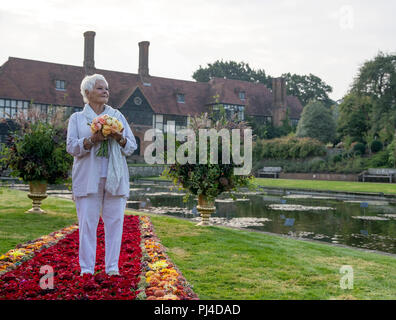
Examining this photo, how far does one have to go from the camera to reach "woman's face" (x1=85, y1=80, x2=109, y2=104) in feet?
14.4

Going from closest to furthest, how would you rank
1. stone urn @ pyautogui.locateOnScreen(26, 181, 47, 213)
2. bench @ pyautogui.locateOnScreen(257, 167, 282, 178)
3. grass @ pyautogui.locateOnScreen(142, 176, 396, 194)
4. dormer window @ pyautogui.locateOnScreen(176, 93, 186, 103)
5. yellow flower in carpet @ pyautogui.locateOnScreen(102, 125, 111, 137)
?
yellow flower in carpet @ pyautogui.locateOnScreen(102, 125, 111, 137), stone urn @ pyautogui.locateOnScreen(26, 181, 47, 213), grass @ pyautogui.locateOnScreen(142, 176, 396, 194), bench @ pyautogui.locateOnScreen(257, 167, 282, 178), dormer window @ pyautogui.locateOnScreen(176, 93, 186, 103)

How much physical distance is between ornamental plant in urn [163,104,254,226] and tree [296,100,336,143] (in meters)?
32.6

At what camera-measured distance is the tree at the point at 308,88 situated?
69000 mm

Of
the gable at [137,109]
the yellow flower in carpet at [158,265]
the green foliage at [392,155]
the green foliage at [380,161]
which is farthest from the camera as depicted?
the gable at [137,109]

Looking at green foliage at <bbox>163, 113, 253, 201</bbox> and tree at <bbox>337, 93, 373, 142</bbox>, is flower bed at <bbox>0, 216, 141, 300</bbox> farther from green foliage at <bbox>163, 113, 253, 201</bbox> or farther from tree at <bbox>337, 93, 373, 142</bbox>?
→ tree at <bbox>337, 93, 373, 142</bbox>

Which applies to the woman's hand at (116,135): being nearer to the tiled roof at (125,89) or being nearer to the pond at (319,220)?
the pond at (319,220)

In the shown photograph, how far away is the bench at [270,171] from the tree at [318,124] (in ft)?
21.4

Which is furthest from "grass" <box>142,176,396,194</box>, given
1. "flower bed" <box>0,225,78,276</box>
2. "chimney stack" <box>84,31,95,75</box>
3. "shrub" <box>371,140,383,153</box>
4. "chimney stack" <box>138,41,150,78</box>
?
"chimney stack" <box>138,41,150,78</box>

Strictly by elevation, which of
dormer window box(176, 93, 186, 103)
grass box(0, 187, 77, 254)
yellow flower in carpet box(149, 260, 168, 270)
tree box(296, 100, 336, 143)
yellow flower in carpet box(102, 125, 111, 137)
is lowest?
grass box(0, 187, 77, 254)

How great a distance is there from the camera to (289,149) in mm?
36156

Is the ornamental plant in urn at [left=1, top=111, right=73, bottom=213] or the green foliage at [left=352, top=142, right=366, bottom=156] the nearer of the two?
the ornamental plant in urn at [left=1, top=111, right=73, bottom=213]

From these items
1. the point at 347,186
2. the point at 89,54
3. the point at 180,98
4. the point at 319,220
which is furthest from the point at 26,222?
the point at 180,98

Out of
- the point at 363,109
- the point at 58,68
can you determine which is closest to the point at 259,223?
the point at 363,109

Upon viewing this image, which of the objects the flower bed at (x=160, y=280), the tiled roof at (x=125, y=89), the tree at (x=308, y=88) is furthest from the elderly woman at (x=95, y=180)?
the tree at (x=308, y=88)
